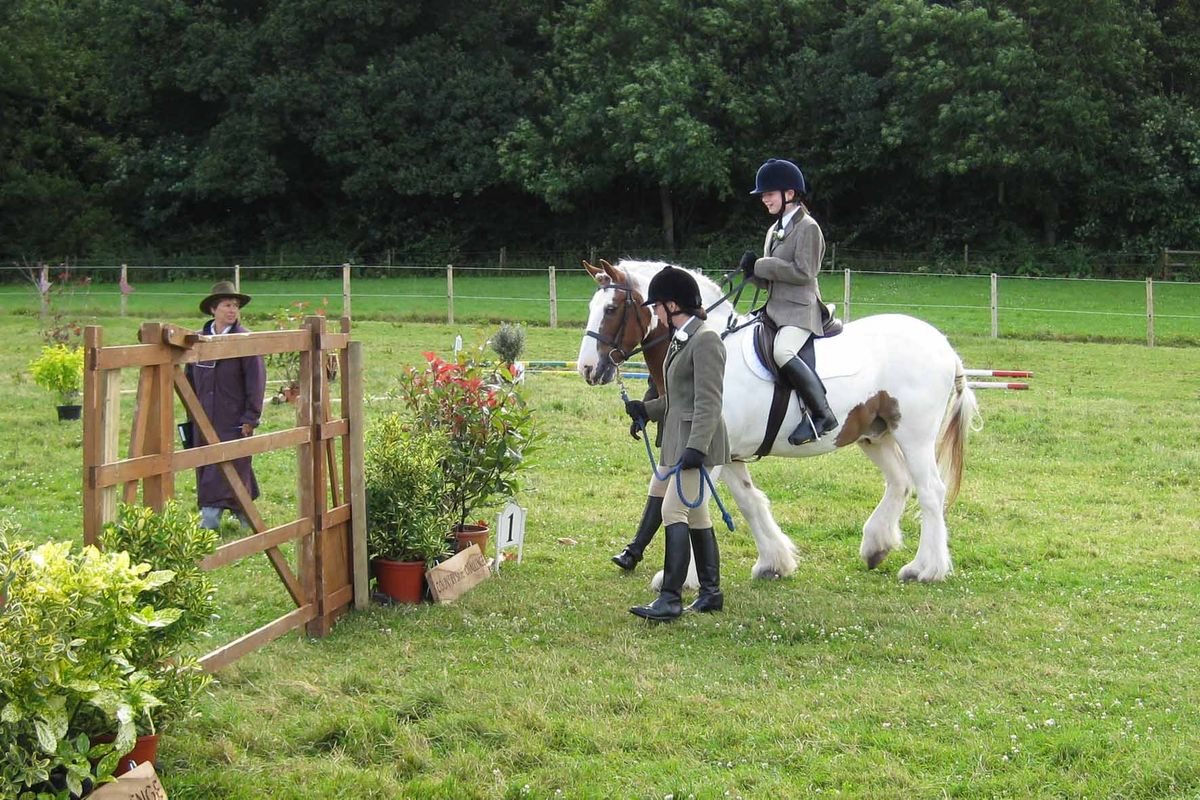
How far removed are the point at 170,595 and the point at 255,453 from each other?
3.97ft

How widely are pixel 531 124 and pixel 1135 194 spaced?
65.0 ft

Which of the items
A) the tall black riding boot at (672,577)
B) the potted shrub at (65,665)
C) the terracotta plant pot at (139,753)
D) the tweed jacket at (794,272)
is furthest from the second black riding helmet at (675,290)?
the terracotta plant pot at (139,753)

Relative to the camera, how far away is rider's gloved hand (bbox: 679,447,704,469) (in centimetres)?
641

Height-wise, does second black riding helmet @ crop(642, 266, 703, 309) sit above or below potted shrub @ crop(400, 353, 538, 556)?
above

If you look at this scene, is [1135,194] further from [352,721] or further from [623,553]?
[352,721]

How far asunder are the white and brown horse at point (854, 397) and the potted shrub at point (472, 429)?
64 centimetres

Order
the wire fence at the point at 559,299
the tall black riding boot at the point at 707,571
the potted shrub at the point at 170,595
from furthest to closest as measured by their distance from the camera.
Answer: the wire fence at the point at 559,299 < the tall black riding boot at the point at 707,571 < the potted shrub at the point at 170,595

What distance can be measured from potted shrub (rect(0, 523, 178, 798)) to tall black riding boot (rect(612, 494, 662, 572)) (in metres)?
4.14

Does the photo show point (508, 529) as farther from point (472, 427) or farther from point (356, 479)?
point (356, 479)

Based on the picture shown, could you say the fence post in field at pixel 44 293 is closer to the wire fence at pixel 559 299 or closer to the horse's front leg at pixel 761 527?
the wire fence at pixel 559 299

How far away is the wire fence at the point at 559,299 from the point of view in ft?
80.0

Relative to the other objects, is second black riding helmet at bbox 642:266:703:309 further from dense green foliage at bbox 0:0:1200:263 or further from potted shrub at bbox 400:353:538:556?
dense green foliage at bbox 0:0:1200:263

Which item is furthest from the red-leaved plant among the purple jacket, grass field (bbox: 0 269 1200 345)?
grass field (bbox: 0 269 1200 345)

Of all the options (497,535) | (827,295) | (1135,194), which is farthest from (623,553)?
(1135,194)
